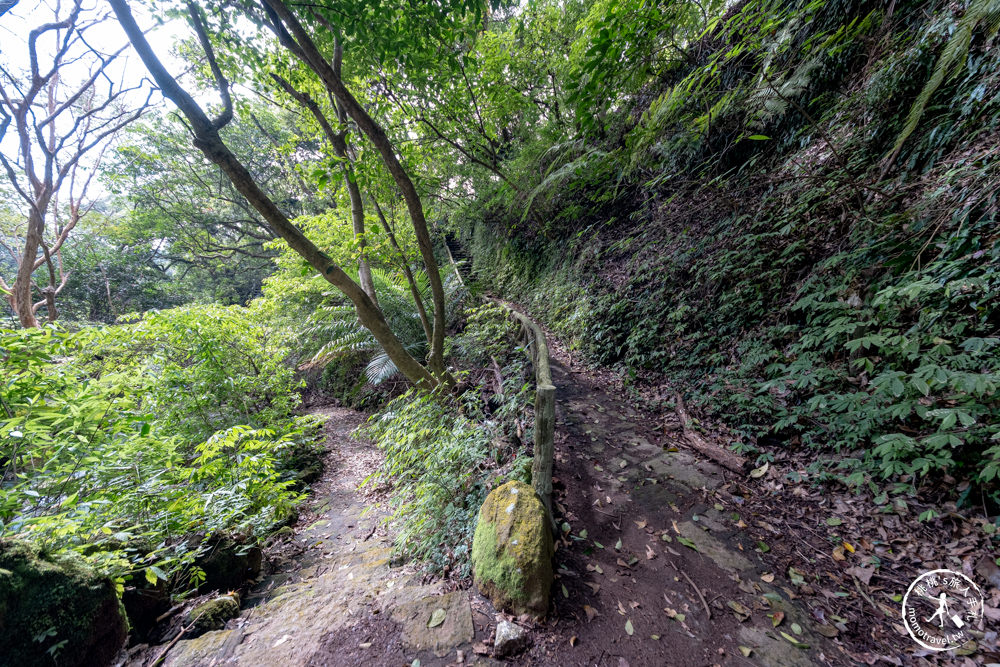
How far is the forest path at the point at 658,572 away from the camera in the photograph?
1.92 meters

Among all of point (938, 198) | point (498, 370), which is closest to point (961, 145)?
point (938, 198)

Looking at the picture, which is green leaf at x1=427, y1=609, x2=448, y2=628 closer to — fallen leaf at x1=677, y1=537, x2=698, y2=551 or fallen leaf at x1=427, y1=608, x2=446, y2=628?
fallen leaf at x1=427, y1=608, x2=446, y2=628

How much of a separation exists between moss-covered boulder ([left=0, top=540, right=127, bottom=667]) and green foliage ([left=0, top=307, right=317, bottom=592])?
96 mm

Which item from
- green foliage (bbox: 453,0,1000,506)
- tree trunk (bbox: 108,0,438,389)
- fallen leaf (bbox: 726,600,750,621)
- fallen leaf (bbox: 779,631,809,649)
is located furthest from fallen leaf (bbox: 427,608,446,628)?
green foliage (bbox: 453,0,1000,506)

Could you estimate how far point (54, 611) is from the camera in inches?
76.7

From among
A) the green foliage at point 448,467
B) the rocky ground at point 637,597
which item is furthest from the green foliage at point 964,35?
the green foliage at point 448,467

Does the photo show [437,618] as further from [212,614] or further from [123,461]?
[123,461]

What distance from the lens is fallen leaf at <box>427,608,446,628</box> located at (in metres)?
2.12

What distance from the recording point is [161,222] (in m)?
12.3

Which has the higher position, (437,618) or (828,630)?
(437,618)

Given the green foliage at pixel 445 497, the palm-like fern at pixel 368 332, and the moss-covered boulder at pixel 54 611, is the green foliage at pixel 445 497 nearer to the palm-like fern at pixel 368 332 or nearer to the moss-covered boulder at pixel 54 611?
the moss-covered boulder at pixel 54 611

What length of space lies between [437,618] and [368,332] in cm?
674

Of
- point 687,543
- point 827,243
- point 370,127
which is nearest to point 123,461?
point 370,127

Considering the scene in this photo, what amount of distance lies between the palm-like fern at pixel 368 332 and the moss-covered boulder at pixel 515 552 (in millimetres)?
5000
